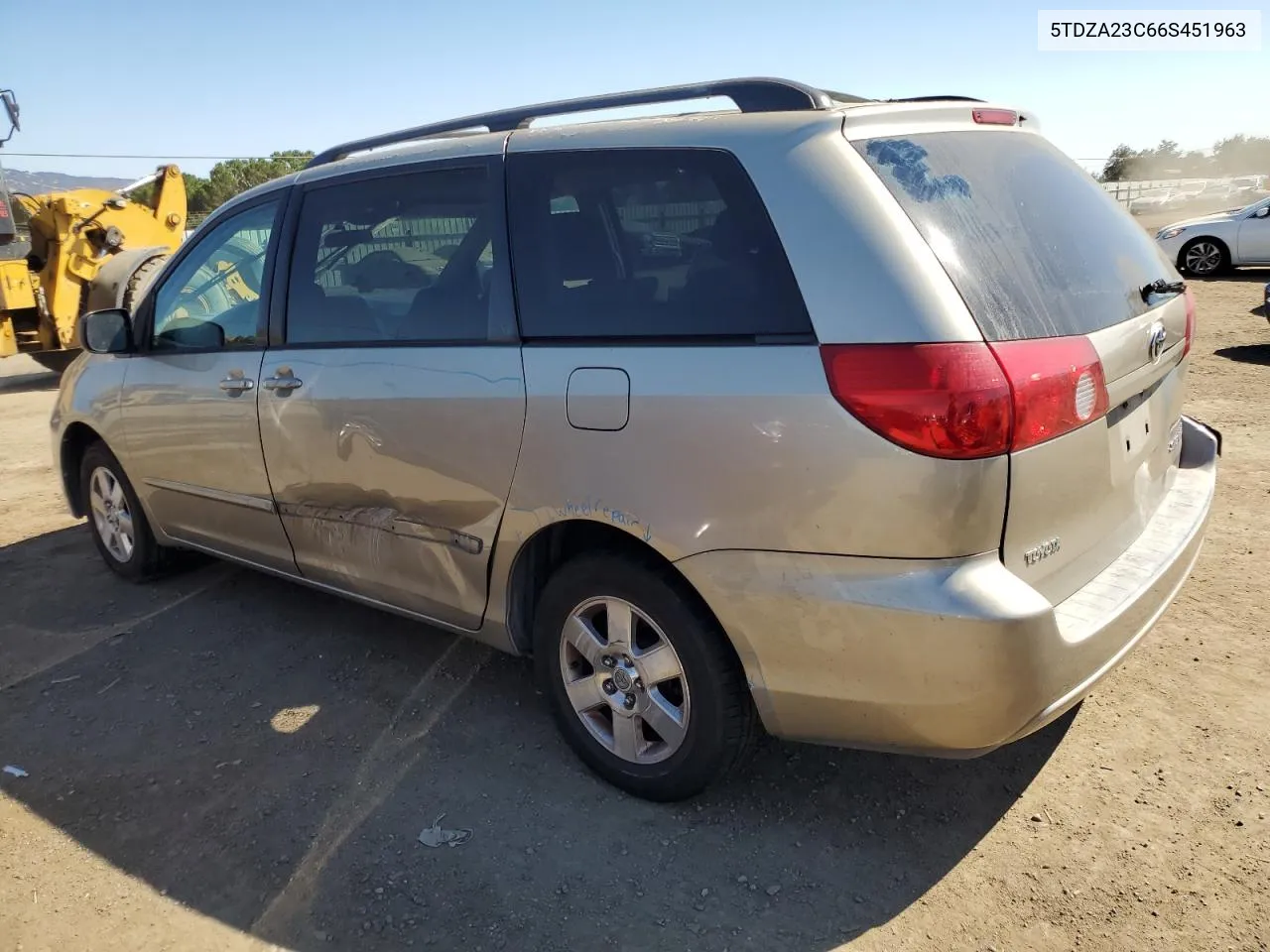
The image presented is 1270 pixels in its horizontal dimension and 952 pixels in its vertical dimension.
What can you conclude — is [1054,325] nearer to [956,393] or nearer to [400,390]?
[956,393]

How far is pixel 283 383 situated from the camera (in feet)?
11.7

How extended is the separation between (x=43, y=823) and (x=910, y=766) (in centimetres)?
272

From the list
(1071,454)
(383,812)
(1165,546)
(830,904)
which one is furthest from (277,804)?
(1165,546)

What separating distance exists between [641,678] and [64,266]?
1150 centimetres

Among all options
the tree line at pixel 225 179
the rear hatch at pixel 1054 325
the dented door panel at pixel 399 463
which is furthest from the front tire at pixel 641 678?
the tree line at pixel 225 179

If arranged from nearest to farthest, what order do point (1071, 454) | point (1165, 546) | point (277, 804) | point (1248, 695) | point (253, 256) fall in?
point (1071, 454)
point (1165, 546)
point (277, 804)
point (1248, 695)
point (253, 256)

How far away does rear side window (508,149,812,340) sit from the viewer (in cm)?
241

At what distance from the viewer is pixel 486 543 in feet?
9.96

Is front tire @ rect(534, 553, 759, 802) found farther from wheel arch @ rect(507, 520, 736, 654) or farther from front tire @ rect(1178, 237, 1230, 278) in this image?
front tire @ rect(1178, 237, 1230, 278)

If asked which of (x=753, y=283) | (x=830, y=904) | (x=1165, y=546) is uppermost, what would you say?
(x=753, y=283)

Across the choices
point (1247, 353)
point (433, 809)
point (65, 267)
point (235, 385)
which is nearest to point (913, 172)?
point (433, 809)

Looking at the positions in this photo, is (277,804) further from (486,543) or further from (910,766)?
(910,766)

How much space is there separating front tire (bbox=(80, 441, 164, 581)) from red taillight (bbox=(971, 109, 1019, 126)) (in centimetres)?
408

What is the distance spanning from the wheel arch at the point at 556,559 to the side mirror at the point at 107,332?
2.51 meters
